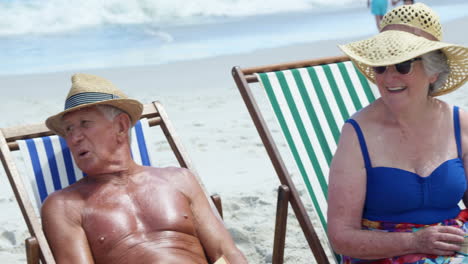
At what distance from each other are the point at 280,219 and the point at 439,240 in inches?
33.3

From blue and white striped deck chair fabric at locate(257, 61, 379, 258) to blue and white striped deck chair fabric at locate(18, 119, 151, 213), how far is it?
1047mm

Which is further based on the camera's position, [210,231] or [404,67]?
[210,231]

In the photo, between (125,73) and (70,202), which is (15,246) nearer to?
(70,202)

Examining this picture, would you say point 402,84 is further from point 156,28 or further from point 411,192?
point 156,28

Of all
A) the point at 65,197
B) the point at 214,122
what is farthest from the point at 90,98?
the point at 214,122

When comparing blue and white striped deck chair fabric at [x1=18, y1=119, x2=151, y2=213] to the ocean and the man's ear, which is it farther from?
the ocean

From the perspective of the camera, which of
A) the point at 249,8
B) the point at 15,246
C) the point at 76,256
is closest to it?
the point at 76,256

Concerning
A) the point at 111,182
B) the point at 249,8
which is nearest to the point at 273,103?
the point at 111,182

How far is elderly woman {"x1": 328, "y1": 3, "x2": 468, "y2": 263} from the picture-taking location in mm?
2779

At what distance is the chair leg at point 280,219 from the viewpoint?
3355 millimetres

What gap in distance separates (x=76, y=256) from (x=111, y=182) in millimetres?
354

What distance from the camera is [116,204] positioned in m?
2.93

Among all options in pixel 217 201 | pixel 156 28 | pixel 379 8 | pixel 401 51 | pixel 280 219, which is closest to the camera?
pixel 401 51

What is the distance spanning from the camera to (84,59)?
11.2 meters
